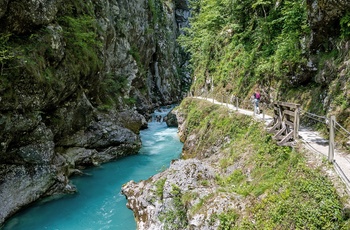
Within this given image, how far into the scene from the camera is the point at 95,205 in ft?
43.7

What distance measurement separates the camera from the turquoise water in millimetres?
11461

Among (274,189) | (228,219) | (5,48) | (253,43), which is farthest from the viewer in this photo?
(253,43)

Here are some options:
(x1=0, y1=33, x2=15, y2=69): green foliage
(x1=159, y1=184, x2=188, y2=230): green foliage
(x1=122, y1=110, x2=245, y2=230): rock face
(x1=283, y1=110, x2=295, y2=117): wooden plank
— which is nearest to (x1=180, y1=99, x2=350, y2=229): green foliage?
(x1=122, y1=110, x2=245, y2=230): rock face

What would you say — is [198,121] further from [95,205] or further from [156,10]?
[156,10]

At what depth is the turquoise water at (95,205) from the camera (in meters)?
11.5

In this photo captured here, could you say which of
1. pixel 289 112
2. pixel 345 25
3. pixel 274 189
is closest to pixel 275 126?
pixel 289 112

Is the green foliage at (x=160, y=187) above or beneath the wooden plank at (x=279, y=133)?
beneath

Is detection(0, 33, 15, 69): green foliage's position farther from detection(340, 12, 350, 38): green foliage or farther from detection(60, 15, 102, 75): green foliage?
detection(340, 12, 350, 38): green foliage

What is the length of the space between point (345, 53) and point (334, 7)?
1991 millimetres

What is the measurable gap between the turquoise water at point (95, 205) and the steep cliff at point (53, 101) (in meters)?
0.73

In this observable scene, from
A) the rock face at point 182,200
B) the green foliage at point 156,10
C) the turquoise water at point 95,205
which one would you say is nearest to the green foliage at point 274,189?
the rock face at point 182,200

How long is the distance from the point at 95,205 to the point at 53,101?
22.2ft

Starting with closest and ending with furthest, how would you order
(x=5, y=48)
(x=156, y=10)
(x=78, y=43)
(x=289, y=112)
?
1. (x=289, y=112)
2. (x=5, y=48)
3. (x=78, y=43)
4. (x=156, y=10)

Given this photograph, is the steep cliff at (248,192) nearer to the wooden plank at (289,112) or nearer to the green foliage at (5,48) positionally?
the wooden plank at (289,112)
